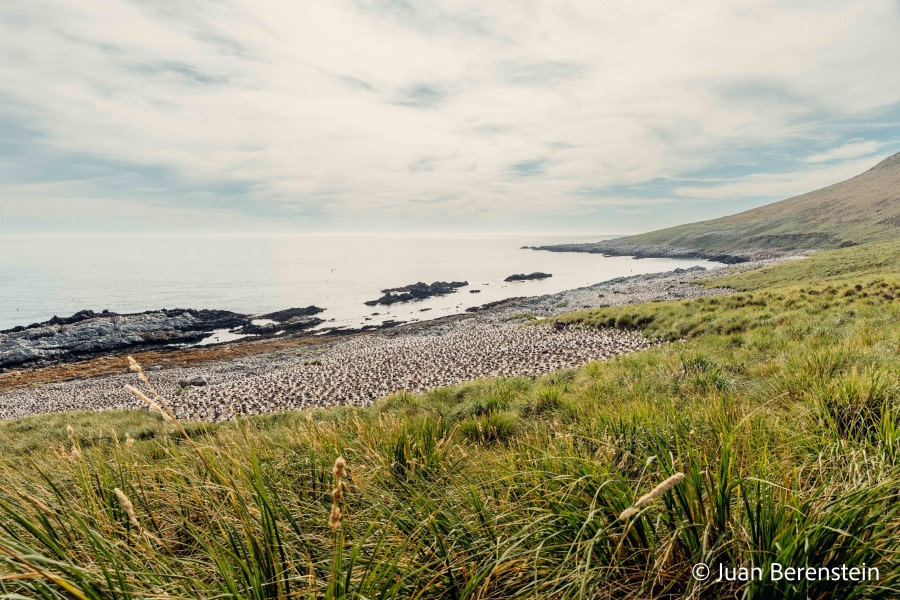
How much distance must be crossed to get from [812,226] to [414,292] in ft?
411

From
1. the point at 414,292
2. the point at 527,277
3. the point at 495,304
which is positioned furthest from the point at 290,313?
the point at 527,277

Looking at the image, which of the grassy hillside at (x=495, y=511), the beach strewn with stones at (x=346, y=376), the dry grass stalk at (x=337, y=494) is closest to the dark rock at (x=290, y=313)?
the beach strewn with stones at (x=346, y=376)

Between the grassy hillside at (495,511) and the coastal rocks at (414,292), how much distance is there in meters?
62.1

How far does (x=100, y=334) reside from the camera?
48906 mm

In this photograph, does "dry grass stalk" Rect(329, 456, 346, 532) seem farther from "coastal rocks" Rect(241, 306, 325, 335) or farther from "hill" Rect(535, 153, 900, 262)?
"hill" Rect(535, 153, 900, 262)

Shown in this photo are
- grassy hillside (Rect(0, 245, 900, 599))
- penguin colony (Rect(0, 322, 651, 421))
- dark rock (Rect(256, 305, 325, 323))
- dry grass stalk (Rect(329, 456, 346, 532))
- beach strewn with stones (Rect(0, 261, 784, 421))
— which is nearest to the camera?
dry grass stalk (Rect(329, 456, 346, 532))

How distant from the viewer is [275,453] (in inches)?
175

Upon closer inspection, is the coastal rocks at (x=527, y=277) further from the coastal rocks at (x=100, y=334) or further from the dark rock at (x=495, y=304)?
the coastal rocks at (x=100, y=334)

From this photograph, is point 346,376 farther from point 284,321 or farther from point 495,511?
point 284,321

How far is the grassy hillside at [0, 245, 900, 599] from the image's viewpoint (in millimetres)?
1993

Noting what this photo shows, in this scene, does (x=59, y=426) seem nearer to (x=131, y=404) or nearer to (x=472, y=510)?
(x=131, y=404)

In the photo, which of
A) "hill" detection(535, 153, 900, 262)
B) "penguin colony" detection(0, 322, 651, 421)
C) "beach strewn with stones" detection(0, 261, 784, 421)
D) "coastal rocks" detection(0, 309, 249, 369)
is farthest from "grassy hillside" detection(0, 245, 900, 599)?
"hill" detection(535, 153, 900, 262)

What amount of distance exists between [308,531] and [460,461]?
195 centimetres

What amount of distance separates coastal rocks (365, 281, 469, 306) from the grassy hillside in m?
62.1
